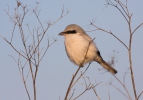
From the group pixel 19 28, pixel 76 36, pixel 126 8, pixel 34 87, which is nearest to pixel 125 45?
pixel 126 8

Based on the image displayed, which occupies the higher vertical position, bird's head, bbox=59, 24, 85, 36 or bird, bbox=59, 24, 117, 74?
bird's head, bbox=59, 24, 85, 36

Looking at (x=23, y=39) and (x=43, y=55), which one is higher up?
(x=23, y=39)

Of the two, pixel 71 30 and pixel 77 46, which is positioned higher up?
pixel 71 30

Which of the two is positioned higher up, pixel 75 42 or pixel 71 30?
pixel 71 30

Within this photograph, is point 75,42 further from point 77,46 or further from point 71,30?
point 71,30

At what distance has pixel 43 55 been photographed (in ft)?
9.86

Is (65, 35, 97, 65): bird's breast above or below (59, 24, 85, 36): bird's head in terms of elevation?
below

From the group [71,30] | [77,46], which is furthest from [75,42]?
[71,30]

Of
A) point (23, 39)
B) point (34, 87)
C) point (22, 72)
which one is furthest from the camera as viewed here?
point (23, 39)

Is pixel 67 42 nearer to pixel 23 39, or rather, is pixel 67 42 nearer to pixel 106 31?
pixel 23 39

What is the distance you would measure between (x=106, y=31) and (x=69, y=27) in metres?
1.63

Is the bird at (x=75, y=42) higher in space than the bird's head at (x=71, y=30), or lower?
lower

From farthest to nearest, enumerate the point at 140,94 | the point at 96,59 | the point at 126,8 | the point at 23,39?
1. the point at 96,59
2. the point at 23,39
3. the point at 126,8
4. the point at 140,94

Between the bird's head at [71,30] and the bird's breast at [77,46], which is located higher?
the bird's head at [71,30]
